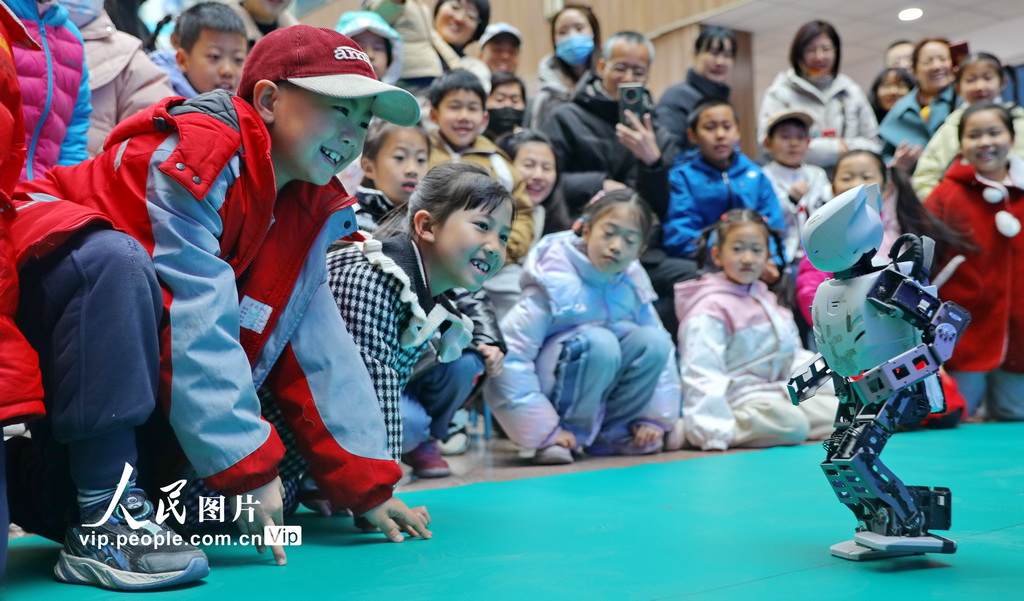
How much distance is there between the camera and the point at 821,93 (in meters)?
5.04

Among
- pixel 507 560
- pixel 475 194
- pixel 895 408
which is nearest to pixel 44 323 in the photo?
Answer: pixel 507 560

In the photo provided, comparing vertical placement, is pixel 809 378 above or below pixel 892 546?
above

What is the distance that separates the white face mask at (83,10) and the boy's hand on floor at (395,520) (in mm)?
2030

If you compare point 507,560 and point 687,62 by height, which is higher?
point 687,62

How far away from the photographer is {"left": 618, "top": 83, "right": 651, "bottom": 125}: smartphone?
3987 millimetres

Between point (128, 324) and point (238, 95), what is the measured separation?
20.6 inches

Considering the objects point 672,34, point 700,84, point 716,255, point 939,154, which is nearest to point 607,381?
point 716,255

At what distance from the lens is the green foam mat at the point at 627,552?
139cm

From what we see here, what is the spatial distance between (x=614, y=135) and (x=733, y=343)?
1.21 meters

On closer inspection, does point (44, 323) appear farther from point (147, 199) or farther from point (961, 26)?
point (961, 26)

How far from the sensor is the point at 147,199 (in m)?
1.55

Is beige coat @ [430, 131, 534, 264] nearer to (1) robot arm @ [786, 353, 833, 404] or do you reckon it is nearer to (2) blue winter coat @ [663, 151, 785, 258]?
(2) blue winter coat @ [663, 151, 785, 258]

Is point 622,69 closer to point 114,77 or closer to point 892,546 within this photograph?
point 114,77

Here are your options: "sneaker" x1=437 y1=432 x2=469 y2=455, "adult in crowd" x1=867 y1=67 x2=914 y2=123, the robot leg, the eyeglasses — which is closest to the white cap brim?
the robot leg
